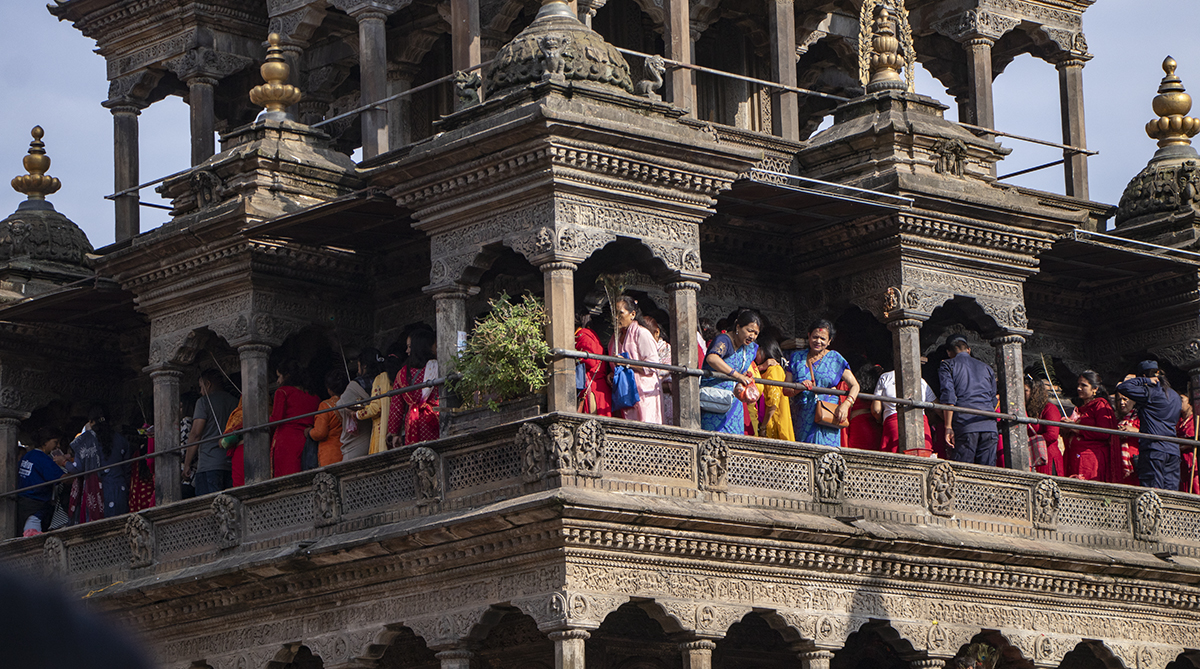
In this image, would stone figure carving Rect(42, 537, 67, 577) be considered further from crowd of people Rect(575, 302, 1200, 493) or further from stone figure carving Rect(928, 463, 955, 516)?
stone figure carving Rect(928, 463, 955, 516)

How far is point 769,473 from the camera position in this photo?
15938mm

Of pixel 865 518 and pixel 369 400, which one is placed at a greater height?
pixel 369 400

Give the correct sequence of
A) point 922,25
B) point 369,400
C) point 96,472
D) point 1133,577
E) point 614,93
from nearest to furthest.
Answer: point 614,93 → point 369,400 → point 1133,577 → point 96,472 → point 922,25

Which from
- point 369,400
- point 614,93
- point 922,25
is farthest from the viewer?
point 922,25

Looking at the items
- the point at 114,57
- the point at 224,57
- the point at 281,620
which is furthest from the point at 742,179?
the point at 114,57

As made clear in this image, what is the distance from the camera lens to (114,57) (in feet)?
83.7

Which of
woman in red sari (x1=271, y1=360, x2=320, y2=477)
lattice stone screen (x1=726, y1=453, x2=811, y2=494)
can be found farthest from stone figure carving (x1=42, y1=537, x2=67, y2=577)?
lattice stone screen (x1=726, y1=453, x2=811, y2=494)


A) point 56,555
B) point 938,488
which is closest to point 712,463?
point 938,488

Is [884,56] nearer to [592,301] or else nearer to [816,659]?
[592,301]

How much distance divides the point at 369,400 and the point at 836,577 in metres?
4.40

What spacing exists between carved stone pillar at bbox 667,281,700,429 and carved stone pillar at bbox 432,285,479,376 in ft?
5.82

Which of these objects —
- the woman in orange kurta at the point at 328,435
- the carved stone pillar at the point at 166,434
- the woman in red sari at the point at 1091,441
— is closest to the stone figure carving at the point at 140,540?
the carved stone pillar at the point at 166,434

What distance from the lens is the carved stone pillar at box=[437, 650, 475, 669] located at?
50.8 ft

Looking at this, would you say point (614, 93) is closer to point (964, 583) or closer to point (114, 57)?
point (964, 583)
